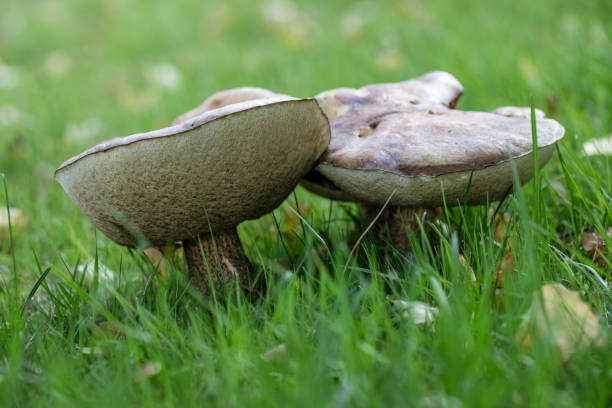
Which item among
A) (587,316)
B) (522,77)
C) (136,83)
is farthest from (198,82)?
(587,316)

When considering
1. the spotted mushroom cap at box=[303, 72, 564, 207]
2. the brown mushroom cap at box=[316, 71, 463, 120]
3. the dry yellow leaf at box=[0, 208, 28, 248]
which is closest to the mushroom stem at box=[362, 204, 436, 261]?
the spotted mushroom cap at box=[303, 72, 564, 207]

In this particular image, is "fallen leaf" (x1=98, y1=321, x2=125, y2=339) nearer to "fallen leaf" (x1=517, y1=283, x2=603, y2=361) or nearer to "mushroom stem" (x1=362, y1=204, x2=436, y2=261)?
"mushroom stem" (x1=362, y1=204, x2=436, y2=261)

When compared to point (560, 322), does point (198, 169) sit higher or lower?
higher

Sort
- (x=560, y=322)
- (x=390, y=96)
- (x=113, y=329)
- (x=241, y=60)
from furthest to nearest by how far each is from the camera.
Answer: (x=241, y=60) → (x=390, y=96) → (x=113, y=329) → (x=560, y=322)

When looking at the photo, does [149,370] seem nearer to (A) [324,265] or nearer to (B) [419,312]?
(B) [419,312]

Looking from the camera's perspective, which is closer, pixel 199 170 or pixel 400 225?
pixel 199 170

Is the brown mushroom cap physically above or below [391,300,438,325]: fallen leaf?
above

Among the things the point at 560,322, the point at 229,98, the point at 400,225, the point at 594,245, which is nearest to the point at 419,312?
the point at 560,322
